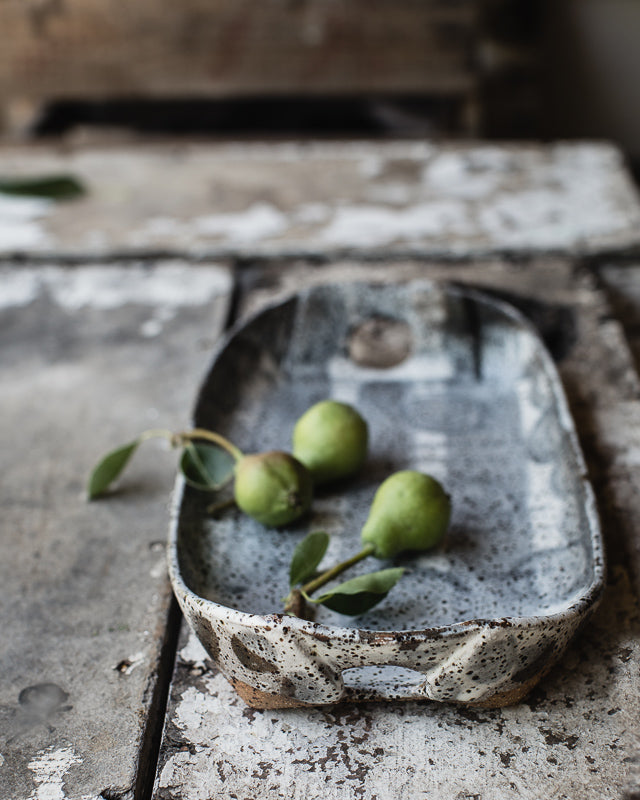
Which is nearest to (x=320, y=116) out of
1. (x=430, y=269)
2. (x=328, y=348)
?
(x=430, y=269)

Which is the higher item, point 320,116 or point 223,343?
point 223,343

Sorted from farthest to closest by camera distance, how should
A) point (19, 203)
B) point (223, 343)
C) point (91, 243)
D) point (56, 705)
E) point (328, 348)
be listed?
1. point (19, 203)
2. point (91, 243)
3. point (328, 348)
4. point (223, 343)
5. point (56, 705)

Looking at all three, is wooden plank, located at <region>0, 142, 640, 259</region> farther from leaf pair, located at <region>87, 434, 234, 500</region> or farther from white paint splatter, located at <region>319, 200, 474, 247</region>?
leaf pair, located at <region>87, 434, 234, 500</region>

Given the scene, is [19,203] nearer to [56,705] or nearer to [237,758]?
[56,705]

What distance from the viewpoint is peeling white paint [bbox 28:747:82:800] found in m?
0.76

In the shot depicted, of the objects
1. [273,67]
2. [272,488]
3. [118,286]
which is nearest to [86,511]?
[272,488]

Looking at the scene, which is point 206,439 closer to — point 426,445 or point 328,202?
point 426,445

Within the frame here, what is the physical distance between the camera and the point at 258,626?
2.39 feet

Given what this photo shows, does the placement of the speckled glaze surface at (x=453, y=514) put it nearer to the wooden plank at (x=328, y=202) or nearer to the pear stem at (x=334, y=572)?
the pear stem at (x=334, y=572)

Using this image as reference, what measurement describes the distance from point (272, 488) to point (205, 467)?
12 centimetres

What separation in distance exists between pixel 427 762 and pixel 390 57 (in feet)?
7.64

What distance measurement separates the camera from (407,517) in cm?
92

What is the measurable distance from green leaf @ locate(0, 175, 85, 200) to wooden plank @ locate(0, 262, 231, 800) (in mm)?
333

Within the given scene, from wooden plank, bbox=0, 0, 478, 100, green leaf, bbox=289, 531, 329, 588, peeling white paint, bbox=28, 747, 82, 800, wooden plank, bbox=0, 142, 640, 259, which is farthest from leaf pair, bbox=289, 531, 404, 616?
wooden plank, bbox=0, 0, 478, 100
